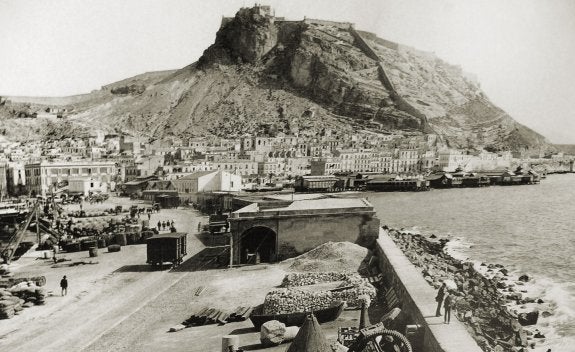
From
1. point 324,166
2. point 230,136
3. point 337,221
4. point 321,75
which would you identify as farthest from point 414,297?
point 321,75

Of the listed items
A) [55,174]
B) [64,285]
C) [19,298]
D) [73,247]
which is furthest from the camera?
[55,174]

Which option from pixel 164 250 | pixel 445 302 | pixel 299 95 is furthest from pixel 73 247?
pixel 299 95

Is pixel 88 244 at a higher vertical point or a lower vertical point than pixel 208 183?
lower

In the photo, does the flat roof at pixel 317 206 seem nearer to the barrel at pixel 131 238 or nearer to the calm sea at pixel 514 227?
the barrel at pixel 131 238

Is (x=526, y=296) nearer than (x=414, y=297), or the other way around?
(x=414, y=297)

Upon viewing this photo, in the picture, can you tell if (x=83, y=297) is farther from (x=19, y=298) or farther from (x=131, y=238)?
(x=131, y=238)

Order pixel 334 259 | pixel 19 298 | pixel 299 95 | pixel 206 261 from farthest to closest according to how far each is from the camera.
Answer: pixel 299 95, pixel 206 261, pixel 334 259, pixel 19 298

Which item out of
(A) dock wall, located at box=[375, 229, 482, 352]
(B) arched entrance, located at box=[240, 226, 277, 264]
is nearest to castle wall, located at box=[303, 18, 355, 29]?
(B) arched entrance, located at box=[240, 226, 277, 264]

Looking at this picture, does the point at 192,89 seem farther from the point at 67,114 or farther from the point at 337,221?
the point at 337,221
